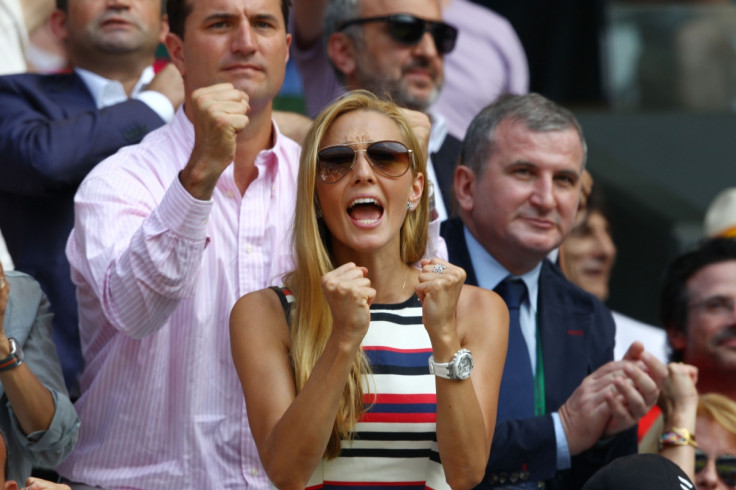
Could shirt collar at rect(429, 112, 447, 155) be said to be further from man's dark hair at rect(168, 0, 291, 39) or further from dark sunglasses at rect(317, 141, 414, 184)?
dark sunglasses at rect(317, 141, 414, 184)

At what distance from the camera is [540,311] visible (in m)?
Answer: 4.27

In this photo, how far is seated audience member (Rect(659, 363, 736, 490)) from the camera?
13.6ft

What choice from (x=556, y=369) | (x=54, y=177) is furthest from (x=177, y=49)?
(x=556, y=369)

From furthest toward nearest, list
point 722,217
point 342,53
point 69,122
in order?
point 722,217 → point 342,53 → point 69,122

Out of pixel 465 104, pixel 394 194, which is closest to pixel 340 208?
pixel 394 194

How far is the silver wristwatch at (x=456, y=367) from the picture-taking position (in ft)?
10.3

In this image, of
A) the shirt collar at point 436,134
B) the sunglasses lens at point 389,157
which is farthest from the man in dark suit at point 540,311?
the sunglasses lens at point 389,157

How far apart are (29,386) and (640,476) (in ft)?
5.36

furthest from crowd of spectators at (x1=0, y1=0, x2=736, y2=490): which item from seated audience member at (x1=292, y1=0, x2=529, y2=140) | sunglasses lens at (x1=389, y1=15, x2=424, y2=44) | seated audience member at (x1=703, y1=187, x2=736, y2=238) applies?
seated audience member at (x1=703, y1=187, x2=736, y2=238)

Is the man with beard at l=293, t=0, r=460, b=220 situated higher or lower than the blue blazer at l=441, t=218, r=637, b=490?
higher

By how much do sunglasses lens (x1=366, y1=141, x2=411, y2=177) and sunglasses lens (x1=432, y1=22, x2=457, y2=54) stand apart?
1697 millimetres

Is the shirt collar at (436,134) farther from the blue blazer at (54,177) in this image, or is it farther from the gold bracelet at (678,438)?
the gold bracelet at (678,438)

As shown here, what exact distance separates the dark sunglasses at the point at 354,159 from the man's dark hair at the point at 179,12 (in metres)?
0.69

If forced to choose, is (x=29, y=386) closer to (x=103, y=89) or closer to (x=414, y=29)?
(x=103, y=89)
